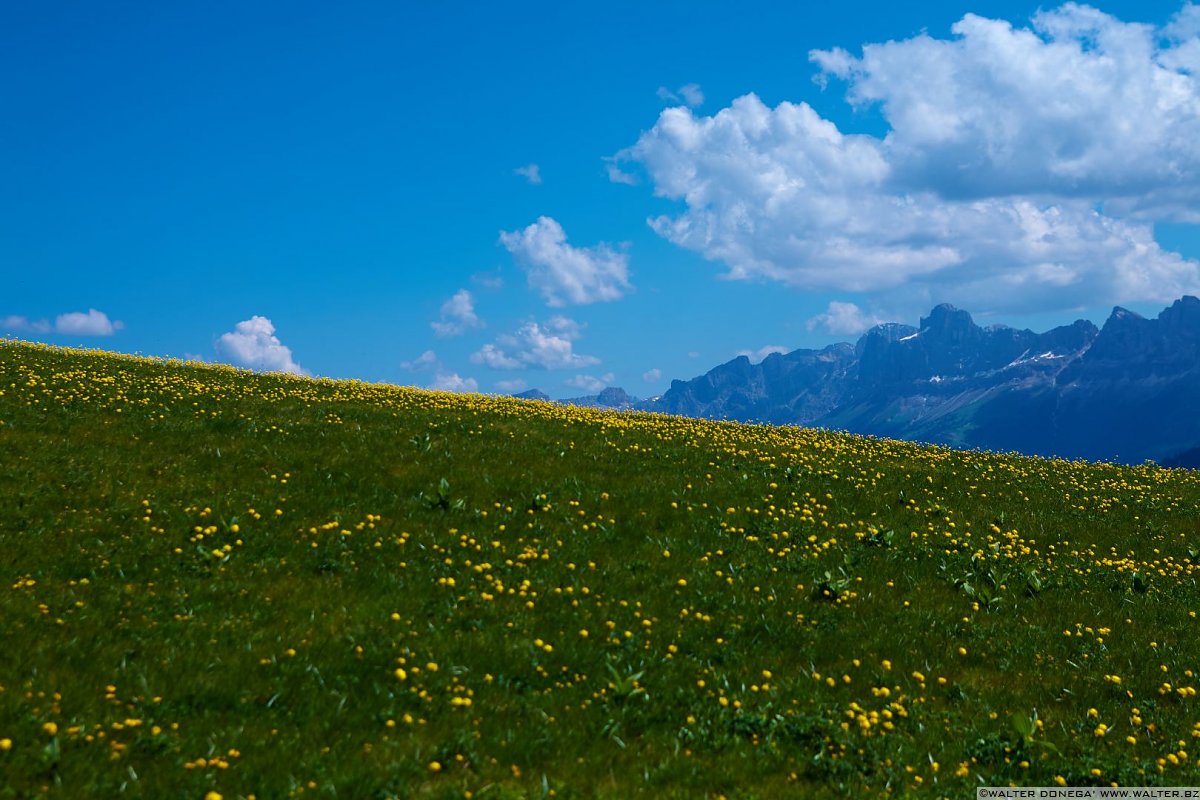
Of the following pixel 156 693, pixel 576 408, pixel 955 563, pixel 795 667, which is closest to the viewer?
pixel 156 693

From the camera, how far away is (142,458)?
17.9 m

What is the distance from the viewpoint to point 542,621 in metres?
11.9

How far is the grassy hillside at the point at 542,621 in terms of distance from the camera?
8492mm

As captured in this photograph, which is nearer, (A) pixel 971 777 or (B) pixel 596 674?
(A) pixel 971 777

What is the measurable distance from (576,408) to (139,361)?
65.8 feet

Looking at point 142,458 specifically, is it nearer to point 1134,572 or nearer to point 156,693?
point 156,693

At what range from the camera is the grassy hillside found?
849 cm

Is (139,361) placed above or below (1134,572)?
above

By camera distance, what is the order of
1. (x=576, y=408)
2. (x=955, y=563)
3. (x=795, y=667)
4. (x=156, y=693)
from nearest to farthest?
(x=156, y=693), (x=795, y=667), (x=955, y=563), (x=576, y=408)

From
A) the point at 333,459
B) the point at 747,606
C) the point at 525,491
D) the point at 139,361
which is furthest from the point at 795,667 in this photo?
the point at 139,361

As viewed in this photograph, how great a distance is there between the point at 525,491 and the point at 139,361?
26349 millimetres

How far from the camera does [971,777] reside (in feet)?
30.3

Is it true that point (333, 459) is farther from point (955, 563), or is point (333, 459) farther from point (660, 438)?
point (955, 563)

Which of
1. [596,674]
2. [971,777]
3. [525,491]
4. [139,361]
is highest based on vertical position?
[139,361]
